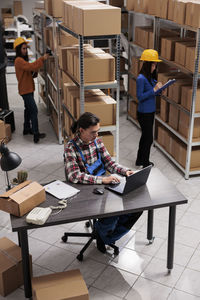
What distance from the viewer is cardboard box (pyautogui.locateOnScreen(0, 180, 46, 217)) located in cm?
321

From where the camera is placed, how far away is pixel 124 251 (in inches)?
165

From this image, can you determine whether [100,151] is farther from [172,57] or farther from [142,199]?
[172,57]

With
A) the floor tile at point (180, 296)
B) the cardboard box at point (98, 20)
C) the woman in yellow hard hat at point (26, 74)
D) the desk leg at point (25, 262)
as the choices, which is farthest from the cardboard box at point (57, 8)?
the floor tile at point (180, 296)

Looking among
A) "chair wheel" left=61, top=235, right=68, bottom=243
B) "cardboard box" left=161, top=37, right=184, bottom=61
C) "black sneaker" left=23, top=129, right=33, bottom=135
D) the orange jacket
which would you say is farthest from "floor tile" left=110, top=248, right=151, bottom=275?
"black sneaker" left=23, top=129, right=33, bottom=135

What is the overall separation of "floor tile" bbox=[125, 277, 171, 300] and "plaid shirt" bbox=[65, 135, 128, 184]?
1.08 metres

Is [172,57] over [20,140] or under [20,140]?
over

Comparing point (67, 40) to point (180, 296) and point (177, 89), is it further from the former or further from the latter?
point (180, 296)

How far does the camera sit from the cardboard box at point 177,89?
575 centimetres

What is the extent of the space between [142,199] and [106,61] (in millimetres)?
1988

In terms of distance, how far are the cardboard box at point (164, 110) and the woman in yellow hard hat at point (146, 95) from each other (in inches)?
21.5

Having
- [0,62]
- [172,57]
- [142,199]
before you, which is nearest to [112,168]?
[142,199]

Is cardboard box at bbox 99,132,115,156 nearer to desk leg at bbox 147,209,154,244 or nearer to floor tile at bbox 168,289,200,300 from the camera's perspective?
desk leg at bbox 147,209,154,244

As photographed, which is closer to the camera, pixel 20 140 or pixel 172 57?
pixel 172 57

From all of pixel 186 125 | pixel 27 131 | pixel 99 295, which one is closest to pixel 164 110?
pixel 186 125
